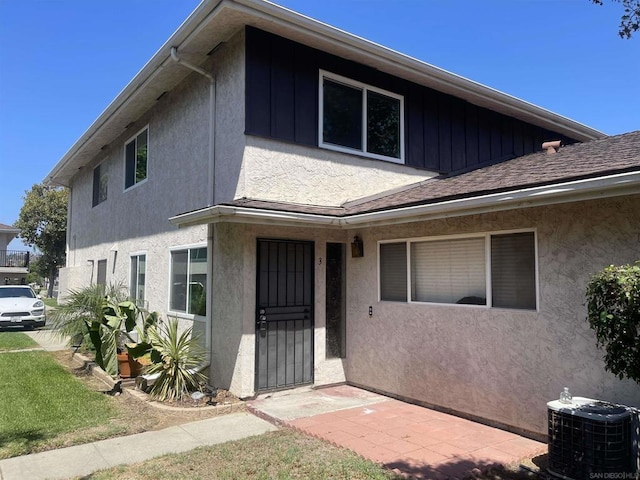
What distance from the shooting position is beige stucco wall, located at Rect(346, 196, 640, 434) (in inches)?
207

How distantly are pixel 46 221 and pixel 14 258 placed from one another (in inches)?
244

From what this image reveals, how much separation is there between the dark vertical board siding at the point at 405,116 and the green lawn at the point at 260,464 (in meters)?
4.84

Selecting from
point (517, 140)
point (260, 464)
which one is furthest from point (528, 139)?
point (260, 464)

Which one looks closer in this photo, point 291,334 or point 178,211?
point 291,334

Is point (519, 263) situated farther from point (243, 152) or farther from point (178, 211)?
point (178, 211)

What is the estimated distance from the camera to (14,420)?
6586 millimetres

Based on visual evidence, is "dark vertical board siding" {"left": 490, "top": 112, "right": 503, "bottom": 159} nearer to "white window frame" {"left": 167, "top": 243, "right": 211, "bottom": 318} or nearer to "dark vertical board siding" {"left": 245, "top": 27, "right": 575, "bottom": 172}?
"dark vertical board siding" {"left": 245, "top": 27, "right": 575, "bottom": 172}

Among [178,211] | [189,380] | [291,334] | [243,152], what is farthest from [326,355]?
[178,211]

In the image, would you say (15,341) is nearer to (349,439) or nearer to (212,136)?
(212,136)

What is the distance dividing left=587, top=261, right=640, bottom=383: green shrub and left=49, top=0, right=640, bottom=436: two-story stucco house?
3.13ft

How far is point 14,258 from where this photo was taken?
3459 centimetres

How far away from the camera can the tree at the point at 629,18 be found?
5.24 meters

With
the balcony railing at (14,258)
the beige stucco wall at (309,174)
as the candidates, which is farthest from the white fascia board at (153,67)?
the balcony railing at (14,258)

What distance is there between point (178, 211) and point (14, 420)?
197 inches
